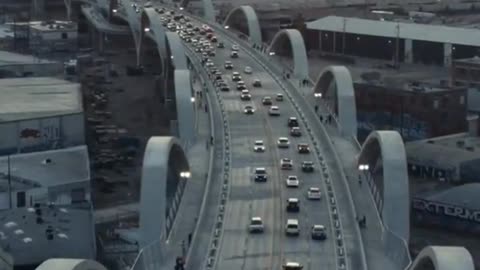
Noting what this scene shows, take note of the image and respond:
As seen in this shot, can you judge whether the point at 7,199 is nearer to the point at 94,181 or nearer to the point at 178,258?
the point at 94,181

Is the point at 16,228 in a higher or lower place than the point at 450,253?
lower

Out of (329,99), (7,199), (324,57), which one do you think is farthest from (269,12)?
(7,199)

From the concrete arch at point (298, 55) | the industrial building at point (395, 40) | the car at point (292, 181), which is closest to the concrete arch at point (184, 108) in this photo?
the car at point (292, 181)

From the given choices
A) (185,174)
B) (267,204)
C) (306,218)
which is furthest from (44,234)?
(306,218)

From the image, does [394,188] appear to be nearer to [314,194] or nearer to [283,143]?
[314,194]

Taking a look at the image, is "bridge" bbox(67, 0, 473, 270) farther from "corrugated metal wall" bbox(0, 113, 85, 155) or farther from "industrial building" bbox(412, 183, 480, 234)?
"corrugated metal wall" bbox(0, 113, 85, 155)

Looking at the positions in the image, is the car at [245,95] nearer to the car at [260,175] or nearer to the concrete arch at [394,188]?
the car at [260,175]

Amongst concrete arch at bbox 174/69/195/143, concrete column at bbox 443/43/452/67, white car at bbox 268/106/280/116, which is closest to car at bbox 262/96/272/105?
white car at bbox 268/106/280/116
